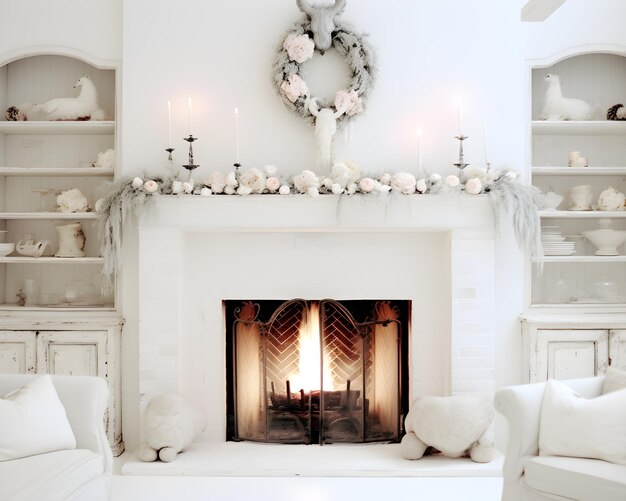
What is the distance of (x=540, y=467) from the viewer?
2.60m

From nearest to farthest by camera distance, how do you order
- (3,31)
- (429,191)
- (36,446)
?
(36,446) → (429,191) → (3,31)

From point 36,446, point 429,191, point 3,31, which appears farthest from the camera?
point 3,31

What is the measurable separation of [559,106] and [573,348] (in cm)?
147

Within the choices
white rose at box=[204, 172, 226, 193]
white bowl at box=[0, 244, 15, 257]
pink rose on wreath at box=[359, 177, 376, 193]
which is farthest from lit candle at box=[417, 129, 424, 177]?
white bowl at box=[0, 244, 15, 257]

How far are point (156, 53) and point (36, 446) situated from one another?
7.70ft

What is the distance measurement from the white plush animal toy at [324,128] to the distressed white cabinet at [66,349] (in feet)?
5.04

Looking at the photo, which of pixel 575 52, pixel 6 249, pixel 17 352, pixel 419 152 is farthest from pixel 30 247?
pixel 575 52

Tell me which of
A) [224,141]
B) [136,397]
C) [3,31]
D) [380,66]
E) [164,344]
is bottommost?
[136,397]

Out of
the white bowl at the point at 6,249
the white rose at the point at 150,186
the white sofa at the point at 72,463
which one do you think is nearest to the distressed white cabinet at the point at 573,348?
the white rose at the point at 150,186

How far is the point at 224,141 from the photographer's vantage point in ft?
13.0

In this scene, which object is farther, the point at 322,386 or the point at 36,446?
the point at 322,386

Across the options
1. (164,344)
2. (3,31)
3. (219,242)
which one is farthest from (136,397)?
(3,31)

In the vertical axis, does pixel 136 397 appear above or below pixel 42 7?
below

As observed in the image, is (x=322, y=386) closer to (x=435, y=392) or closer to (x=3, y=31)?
→ (x=435, y=392)
